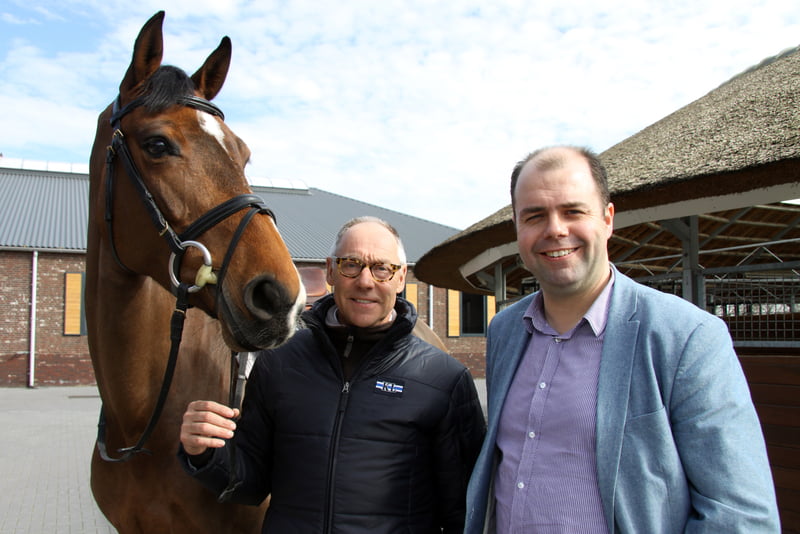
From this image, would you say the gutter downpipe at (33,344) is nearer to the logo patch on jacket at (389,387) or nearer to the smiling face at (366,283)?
the smiling face at (366,283)

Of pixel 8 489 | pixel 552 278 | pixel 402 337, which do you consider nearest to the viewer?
pixel 552 278

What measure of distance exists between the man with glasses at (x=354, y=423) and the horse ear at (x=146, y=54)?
981 mm

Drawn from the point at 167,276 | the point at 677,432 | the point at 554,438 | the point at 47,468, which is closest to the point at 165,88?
the point at 167,276

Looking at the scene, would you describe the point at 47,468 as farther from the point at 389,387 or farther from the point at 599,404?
the point at 599,404

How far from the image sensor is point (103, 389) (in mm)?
2279

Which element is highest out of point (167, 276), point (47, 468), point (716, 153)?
point (716, 153)

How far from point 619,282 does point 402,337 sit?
2.42 feet

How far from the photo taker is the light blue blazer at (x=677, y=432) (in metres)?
1.19

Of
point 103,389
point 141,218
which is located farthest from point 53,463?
point 141,218

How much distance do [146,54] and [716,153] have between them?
4350mm

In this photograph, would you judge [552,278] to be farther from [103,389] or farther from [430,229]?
[430,229]

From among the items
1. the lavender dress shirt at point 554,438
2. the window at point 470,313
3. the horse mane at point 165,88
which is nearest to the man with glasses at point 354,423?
the lavender dress shirt at point 554,438

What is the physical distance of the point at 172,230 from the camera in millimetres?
1949

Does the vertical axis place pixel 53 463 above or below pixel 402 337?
below
